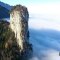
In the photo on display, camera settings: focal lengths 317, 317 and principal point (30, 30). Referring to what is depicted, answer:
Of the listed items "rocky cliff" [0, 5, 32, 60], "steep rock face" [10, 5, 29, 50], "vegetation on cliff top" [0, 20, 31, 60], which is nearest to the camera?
"vegetation on cliff top" [0, 20, 31, 60]

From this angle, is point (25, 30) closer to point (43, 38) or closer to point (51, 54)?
point (51, 54)

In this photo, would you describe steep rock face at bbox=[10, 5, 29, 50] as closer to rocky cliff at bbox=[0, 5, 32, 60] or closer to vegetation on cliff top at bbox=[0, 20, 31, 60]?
rocky cliff at bbox=[0, 5, 32, 60]

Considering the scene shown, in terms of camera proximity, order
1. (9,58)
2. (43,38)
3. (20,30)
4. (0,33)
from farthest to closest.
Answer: (43,38) → (0,33) → (20,30) → (9,58)

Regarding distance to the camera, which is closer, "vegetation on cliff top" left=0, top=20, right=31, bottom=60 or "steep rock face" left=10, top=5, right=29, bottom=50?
"vegetation on cliff top" left=0, top=20, right=31, bottom=60

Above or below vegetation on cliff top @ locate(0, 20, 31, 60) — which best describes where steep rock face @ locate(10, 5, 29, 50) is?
above

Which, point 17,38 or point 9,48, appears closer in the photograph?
point 9,48

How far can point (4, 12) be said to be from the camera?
9044 centimetres

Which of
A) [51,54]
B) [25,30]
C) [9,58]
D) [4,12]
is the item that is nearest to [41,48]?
[51,54]

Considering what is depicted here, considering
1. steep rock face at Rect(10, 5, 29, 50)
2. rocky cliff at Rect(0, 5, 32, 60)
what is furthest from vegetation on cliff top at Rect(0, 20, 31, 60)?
steep rock face at Rect(10, 5, 29, 50)

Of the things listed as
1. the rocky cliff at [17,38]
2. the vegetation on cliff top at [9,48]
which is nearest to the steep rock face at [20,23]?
the rocky cliff at [17,38]

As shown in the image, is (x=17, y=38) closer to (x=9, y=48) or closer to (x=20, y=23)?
(x=9, y=48)

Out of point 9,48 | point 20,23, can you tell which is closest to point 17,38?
point 9,48

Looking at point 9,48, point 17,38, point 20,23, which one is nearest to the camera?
point 9,48

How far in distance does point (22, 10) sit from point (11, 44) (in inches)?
211
